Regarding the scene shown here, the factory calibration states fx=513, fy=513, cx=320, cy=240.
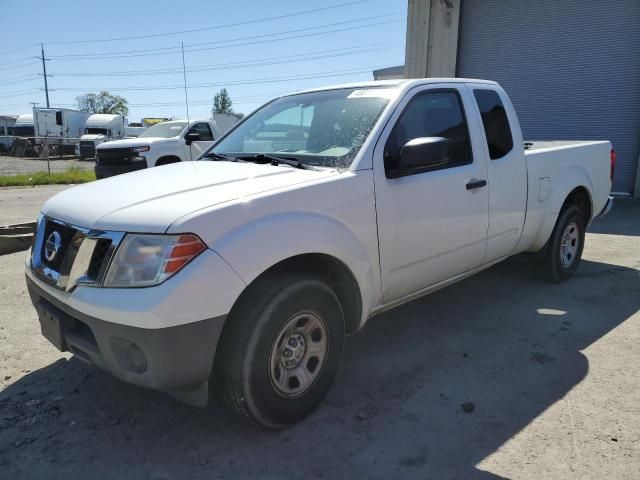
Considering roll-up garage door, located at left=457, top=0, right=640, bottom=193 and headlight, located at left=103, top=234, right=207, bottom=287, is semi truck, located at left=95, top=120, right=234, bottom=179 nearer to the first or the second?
roll-up garage door, located at left=457, top=0, right=640, bottom=193

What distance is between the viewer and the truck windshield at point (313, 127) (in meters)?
3.16

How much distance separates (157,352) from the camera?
220 centimetres

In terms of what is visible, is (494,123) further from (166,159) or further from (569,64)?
(166,159)

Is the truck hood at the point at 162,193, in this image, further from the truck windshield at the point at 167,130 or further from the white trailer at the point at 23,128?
the white trailer at the point at 23,128

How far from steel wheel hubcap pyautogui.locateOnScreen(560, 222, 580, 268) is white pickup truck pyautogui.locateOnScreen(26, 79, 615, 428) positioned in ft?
3.97

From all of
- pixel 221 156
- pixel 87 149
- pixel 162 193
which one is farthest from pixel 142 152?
pixel 87 149

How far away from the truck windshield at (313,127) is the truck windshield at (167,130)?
9.28m

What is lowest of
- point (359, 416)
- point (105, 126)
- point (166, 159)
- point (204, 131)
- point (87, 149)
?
point (87, 149)

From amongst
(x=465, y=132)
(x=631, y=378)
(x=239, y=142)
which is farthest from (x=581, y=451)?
(x=239, y=142)

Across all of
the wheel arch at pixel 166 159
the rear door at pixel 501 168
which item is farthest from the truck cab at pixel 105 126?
the rear door at pixel 501 168

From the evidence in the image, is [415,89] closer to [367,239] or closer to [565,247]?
[367,239]

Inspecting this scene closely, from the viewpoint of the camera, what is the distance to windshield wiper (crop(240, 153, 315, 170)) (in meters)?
3.08

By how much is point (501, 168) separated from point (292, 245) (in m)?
2.18

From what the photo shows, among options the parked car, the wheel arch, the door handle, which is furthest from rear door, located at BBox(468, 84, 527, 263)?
the parked car
